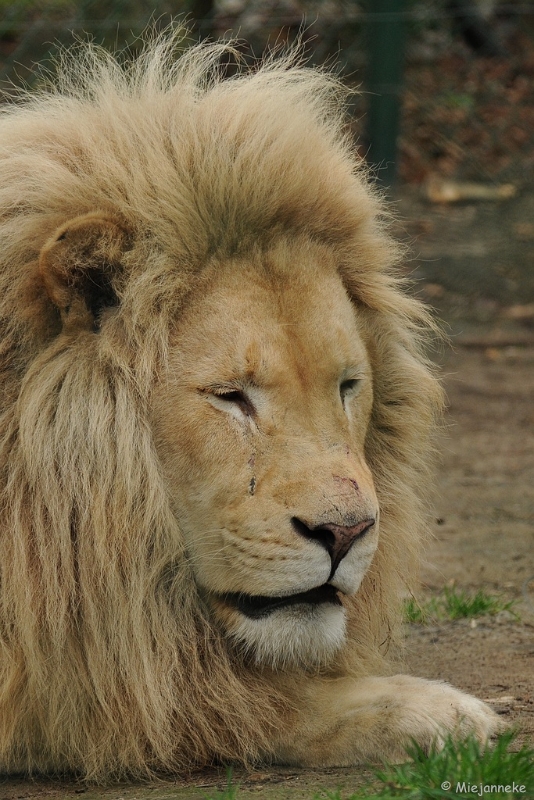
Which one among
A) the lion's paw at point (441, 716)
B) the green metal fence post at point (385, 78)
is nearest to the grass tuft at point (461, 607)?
the lion's paw at point (441, 716)

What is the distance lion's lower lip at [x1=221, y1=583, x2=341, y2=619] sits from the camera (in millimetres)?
2588

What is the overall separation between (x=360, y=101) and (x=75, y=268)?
5.65 m

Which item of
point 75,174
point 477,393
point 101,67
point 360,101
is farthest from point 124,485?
point 360,101

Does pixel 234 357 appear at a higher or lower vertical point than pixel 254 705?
higher

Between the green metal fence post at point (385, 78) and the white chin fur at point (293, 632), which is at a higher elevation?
the green metal fence post at point (385, 78)

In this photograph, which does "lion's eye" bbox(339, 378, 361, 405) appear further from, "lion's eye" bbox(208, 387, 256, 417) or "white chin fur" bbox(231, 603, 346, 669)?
"white chin fur" bbox(231, 603, 346, 669)

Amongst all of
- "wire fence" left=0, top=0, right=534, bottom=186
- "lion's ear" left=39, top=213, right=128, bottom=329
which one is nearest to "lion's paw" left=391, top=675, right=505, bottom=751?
"lion's ear" left=39, top=213, right=128, bottom=329

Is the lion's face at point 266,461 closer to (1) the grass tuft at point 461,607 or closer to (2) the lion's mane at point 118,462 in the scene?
(2) the lion's mane at point 118,462

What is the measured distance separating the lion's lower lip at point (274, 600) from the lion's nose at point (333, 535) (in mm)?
85

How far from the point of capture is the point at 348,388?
2.84 meters

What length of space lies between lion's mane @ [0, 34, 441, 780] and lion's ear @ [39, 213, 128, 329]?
1.4 inches

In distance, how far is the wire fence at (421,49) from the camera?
763 centimetres

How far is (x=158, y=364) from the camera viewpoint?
2.69 m

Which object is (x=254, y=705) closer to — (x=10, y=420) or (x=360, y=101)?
(x=10, y=420)
